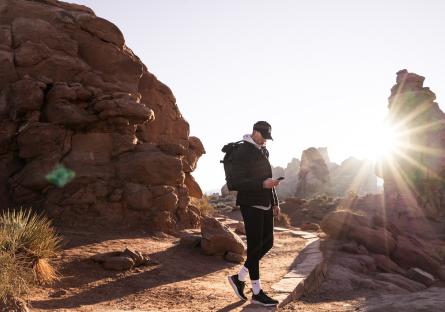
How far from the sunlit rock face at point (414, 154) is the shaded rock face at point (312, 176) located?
91.8 feet

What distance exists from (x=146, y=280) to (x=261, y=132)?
3.33 metres

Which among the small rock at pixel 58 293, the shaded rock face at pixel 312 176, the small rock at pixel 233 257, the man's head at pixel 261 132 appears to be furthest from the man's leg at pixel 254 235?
the shaded rock face at pixel 312 176

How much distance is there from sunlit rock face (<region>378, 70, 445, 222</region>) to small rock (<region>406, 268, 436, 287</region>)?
1928 centimetres

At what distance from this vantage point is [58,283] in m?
5.82

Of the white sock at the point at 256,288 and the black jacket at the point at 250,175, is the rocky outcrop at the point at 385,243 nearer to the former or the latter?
the white sock at the point at 256,288

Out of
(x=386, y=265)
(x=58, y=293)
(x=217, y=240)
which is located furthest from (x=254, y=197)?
(x=386, y=265)

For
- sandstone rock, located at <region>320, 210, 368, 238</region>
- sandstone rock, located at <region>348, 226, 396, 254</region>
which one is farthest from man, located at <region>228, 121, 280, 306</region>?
sandstone rock, located at <region>320, 210, 368, 238</region>

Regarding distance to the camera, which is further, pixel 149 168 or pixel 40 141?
pixel 149 168

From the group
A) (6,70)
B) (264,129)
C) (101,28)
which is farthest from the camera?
(101,28)

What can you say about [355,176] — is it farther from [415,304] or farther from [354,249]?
[415,304]

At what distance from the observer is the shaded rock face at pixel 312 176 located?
6131 centimetres

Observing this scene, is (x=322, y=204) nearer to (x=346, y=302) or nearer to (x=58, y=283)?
(x=346, y=302)

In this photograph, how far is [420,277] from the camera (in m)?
10.9

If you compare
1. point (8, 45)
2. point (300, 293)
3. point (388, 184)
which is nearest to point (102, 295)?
point (300, 293)
